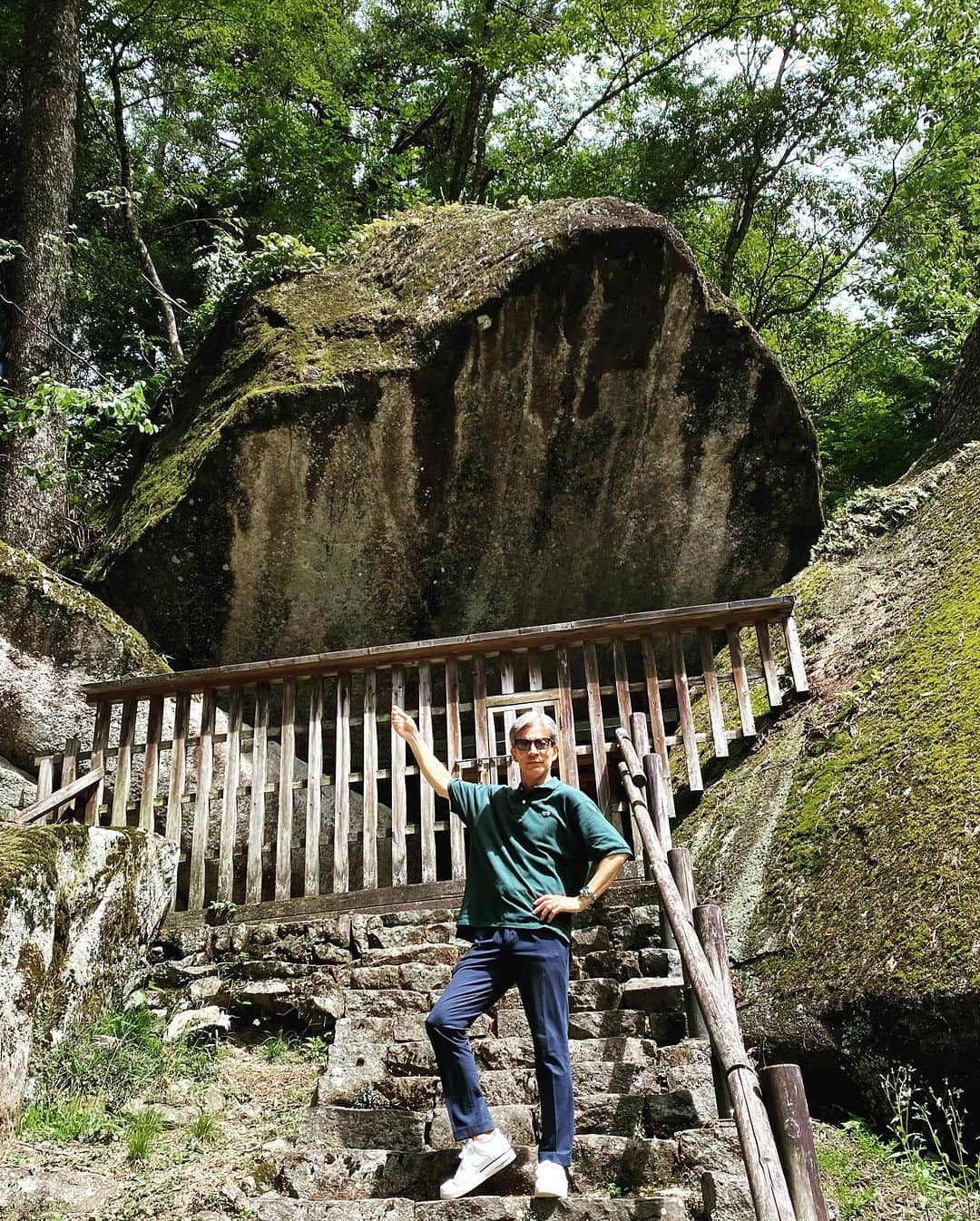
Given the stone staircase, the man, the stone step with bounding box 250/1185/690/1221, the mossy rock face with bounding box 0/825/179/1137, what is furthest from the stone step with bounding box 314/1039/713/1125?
the mossy rock face with bounding box 0/825/179/1137

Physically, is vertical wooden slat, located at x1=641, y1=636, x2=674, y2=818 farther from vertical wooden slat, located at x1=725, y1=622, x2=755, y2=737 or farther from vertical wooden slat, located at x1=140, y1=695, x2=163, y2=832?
vertical wooden slat, located at x1=140, y1=695, x2=163, y2=832

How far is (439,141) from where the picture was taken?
1678 cm

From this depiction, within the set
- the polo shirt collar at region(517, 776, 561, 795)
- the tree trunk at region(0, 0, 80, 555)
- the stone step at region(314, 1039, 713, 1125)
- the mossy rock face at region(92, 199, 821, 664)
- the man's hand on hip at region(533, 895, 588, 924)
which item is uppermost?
the tree trunk at region(0, 0, 80, 555)

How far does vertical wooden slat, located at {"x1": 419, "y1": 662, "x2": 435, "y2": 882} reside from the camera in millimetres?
6445

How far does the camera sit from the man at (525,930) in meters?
3.27

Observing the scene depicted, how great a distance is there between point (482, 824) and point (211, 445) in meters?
5.39

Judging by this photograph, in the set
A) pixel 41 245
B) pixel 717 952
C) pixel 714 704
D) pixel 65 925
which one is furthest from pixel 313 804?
pixel 41 245

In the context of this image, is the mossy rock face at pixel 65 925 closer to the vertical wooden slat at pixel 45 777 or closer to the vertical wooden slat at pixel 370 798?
the vertical wooden slat at pixel 45 777

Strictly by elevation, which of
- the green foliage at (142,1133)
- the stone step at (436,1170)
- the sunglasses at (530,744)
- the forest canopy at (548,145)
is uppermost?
the forest canopy at (548,145)

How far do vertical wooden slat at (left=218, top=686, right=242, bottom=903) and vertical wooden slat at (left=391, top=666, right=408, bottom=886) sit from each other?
1074 mm

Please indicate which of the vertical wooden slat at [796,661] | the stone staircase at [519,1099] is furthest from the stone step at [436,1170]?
the vertical wooden slat at [796,661]

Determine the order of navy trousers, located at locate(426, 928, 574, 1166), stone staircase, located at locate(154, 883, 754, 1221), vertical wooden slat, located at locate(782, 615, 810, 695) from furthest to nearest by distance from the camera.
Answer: vertical wooden slat, located at locate(782, 615, 810, 695), stone staircase, located at locate(154, 883, 754, 1221), navy trousers, located at locate(426, 928, 574, 1166)

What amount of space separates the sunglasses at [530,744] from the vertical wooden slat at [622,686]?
3.05 m

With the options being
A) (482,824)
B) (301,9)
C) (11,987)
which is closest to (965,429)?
(482,824)
